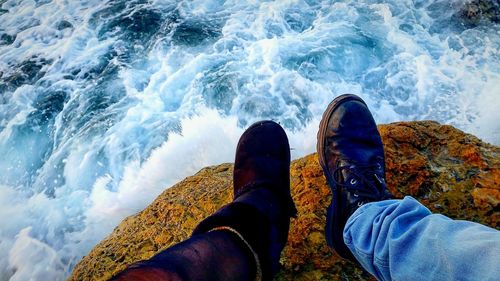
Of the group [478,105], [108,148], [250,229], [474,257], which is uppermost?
[474,257]

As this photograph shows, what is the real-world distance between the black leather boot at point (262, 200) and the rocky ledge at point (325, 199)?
0.48ft

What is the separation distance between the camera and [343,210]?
1.72 m

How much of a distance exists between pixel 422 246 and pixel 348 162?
2.98 feet

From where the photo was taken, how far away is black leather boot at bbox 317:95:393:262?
169 cm

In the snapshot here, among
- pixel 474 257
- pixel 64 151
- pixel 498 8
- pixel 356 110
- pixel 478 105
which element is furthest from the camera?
pixel 498 8

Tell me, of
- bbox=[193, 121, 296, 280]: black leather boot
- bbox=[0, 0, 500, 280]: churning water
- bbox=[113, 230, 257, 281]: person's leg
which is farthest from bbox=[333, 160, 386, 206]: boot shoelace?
bbox=[0, 0, 500, 280]: churning water

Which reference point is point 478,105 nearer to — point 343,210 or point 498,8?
Answer: point 498,8

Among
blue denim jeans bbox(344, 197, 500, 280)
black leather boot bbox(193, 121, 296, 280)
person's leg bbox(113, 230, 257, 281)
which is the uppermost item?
blue denim jeans bbox(344, 197, 500, 280)

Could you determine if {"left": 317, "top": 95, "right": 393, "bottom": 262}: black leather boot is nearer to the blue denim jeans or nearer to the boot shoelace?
the boot shoelace

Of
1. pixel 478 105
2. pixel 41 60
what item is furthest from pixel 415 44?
pixel 41 60

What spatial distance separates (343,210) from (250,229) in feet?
1.73

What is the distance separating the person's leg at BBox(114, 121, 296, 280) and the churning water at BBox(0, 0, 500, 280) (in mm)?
1967

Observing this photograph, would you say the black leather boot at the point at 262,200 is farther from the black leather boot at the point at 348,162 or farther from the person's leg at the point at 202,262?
the black leather boot at the point at 348,162

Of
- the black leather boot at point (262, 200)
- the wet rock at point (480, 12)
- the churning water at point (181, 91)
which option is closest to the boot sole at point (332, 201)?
the black leather boot at point (262, 200)
